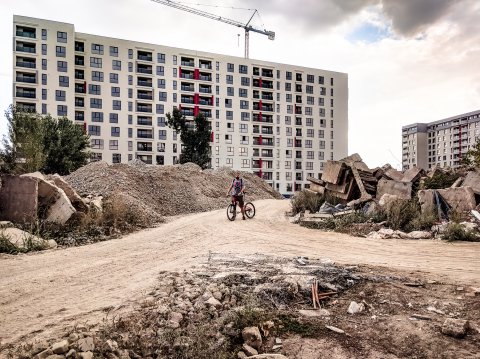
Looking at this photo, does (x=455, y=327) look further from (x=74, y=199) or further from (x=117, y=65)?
(x=117, y=65)

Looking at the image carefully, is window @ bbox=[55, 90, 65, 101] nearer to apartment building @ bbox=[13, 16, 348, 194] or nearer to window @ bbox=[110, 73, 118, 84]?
apartment building @ bbox=[13, 16, 348, 194]

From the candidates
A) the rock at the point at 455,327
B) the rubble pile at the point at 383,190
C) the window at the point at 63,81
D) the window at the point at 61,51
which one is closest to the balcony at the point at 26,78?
the window at the point at 63,81

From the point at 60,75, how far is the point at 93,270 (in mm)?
64184

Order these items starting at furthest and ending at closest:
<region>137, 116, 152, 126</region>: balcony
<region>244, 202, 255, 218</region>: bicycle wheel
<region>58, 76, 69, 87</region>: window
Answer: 1. <region>137, 116, 152, 126</region>: balcony
2. <region>58, 76, 69, 87</region>: window
3. <region>244, 202, 255, 218</region>: bicycle wheel

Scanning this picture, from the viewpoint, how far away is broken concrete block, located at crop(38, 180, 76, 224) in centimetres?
1152

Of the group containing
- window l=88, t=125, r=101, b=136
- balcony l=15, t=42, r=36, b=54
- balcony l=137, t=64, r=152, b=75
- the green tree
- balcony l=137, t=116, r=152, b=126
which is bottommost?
the green tree

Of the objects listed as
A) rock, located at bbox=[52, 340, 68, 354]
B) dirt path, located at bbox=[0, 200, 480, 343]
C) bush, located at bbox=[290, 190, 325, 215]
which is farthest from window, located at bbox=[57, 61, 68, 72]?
rock, located at bbox=[52, 340, 68, 354]

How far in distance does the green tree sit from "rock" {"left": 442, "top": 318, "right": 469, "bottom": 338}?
28221mm

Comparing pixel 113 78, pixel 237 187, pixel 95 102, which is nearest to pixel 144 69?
pixel 113 78

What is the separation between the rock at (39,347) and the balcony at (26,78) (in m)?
66.4

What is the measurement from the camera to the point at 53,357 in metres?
3.43

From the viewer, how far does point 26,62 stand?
59000 mm

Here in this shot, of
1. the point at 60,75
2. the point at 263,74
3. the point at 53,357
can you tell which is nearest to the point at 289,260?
the point at 53,357

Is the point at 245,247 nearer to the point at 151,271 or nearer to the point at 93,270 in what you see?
the point at 151,271
